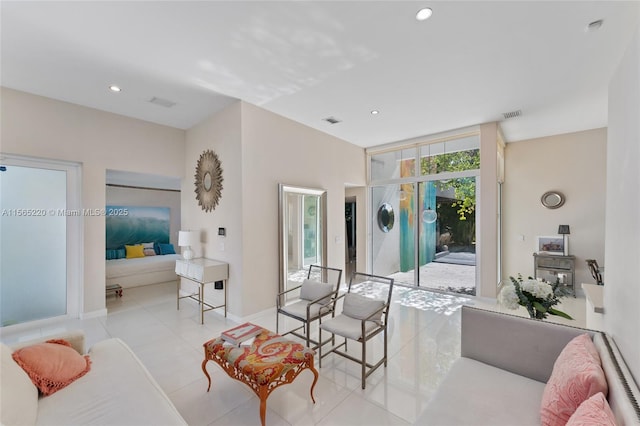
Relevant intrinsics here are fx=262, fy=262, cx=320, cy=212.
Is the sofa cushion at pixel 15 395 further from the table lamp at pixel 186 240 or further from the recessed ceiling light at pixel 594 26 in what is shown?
the recessed ceiling light at pixel 594 26

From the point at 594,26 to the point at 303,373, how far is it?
13.1 ft

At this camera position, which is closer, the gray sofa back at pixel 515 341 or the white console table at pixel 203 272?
the gray sofa back at pixel 515 341

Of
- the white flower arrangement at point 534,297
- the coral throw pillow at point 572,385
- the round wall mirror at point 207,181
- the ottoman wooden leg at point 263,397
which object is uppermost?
the round wall mirror at point 207,181

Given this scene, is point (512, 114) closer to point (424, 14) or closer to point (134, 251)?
point (424, 14)

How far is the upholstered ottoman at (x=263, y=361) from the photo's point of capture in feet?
5.86

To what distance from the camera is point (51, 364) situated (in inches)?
67.7

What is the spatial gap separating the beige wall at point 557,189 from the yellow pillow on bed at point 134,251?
8.41m

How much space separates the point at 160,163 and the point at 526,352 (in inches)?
213

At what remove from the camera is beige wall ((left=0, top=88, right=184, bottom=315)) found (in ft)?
11.2

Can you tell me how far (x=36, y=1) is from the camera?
6.52 ft

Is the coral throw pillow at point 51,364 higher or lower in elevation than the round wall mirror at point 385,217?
lower

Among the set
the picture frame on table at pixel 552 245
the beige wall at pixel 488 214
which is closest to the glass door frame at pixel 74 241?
the beige wall at pixel 488 214

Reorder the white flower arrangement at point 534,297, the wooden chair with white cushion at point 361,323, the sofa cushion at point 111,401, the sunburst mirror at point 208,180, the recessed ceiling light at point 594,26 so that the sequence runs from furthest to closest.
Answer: the sunburst mirror at point 208,180, the wooden chair with white cushion at point 361,323, the recessed ceiling light at point 594,26, the white flower arrangement at point 534,297, the sofa cushion at point 111,401

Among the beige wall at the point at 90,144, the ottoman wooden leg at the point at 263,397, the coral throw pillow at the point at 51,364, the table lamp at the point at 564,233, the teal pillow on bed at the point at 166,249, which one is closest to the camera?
the coral throw pillow at the point at 51,364
